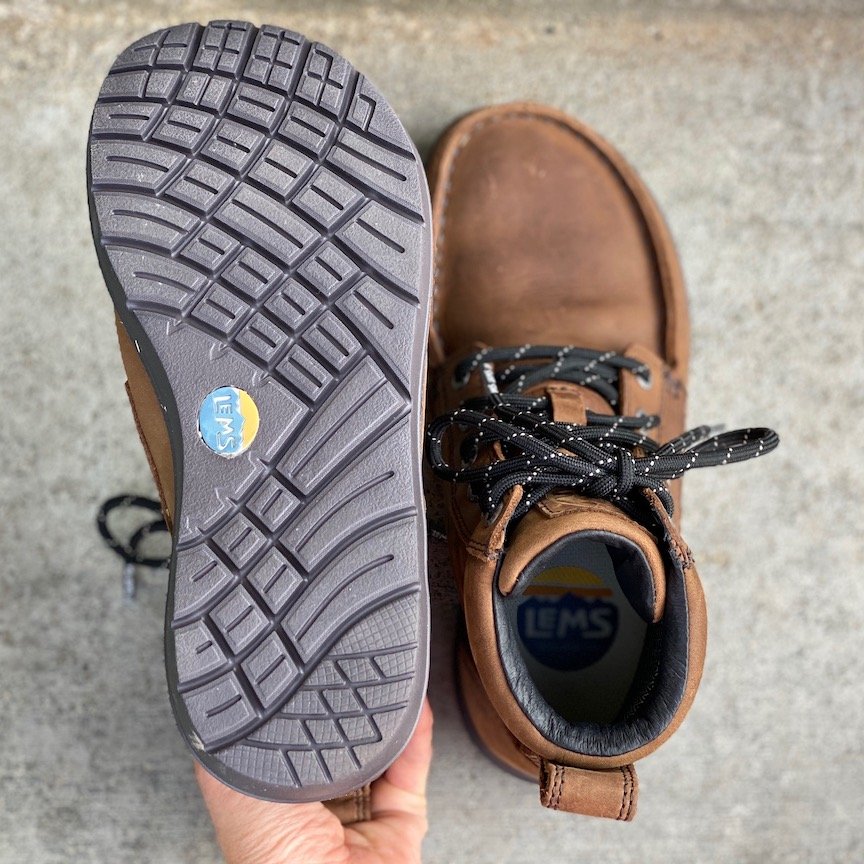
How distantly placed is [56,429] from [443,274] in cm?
46

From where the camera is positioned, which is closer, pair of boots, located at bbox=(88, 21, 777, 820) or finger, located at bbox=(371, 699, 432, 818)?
pair of boots, located at bbox=(88, 21, 777, 820)

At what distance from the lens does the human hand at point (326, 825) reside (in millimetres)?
634

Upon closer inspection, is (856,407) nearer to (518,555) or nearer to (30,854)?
(518,555)

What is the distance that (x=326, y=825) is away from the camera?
0.65 metres

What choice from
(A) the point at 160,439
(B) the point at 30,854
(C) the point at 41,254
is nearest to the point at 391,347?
(A) the point at 160,439

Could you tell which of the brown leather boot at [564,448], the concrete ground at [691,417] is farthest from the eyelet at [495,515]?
the concrete ground at [691,417]

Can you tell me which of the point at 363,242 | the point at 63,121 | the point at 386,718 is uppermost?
the point at 63,121

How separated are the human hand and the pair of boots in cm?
10

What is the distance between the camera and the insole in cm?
65

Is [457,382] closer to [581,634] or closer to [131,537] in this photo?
[581,634]

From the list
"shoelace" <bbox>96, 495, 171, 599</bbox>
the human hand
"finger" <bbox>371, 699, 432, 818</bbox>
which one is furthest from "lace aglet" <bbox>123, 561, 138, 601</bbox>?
"finger" <bbox>371, 699, 432, 818</bbox>

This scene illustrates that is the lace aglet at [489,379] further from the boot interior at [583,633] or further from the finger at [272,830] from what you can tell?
the finger at [272,830]

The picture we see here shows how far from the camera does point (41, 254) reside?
88 cm

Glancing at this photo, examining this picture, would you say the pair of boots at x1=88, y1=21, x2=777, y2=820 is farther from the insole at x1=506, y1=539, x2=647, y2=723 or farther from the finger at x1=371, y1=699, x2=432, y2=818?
the finger at x1=371, y1=699, x2=432, y2=818
